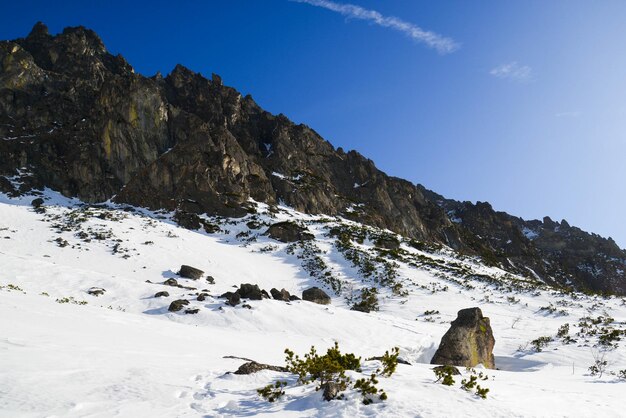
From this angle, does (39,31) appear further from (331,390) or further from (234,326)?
(331,390)

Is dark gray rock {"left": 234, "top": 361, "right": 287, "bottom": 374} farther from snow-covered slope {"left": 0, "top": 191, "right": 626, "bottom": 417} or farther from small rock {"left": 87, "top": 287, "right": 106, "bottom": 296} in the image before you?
small rock {"left": 87, "top": 287, "right": 106, "bottom": 296}

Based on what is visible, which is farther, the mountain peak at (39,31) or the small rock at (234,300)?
the mountain peak at (39,31)

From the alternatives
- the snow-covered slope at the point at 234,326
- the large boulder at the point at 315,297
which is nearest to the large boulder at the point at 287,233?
the snow-covered slope at the point at 234,326

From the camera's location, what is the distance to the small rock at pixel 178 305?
721 inches

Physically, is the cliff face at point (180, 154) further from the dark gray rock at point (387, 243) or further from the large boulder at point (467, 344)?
the large boulder at point (467, 344)

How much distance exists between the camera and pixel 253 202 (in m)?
67.8

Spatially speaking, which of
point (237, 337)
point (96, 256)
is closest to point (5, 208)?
point (96, 256)

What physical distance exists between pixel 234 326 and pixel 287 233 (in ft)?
116

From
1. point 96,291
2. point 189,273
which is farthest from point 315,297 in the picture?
point 96,291

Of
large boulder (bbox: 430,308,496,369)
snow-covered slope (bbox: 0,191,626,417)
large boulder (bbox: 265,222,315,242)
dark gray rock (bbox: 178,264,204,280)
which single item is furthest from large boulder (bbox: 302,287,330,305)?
large boulder (bbox: 265,222,315,242)

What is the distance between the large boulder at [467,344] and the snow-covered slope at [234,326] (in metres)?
1.68

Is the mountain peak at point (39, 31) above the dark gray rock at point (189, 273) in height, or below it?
above

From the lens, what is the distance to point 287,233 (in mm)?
52844

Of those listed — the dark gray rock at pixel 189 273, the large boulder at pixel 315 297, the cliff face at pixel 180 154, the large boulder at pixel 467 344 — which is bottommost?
the large boulder at pixel 467 344
